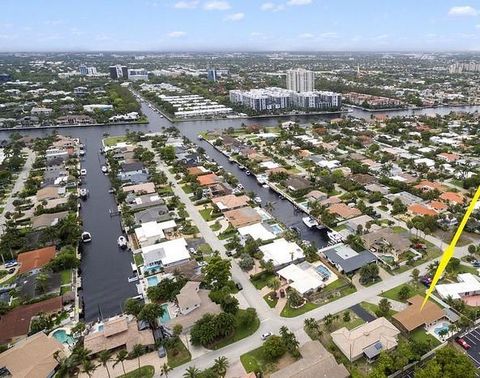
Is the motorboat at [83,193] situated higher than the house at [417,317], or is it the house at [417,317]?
the motorboat at [83,193]

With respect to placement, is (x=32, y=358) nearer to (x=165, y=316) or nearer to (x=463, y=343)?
(x=165, y=316)

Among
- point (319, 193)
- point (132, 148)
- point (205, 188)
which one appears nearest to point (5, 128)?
point (132, 148)

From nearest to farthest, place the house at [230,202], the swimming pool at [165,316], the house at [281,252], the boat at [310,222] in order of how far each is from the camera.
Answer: the swimming pool at [165,316]
the house at [281,252]
the boat at [310,222]
the house at [230,202]

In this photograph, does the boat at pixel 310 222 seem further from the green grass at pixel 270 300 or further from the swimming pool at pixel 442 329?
the swimming pool at pixel 442 329

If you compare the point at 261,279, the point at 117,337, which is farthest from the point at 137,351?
the point at 261,279

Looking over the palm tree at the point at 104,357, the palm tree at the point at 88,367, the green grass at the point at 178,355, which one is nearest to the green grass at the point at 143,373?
the green grass at the point at 178,355

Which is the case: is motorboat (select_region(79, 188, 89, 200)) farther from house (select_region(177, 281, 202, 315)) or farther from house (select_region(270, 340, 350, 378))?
house (select_region(270, 340, 350, 378))

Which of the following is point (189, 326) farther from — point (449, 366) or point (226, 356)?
point (449, 366)

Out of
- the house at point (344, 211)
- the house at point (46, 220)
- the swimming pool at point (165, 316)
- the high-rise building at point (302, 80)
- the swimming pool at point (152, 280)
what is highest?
the high-rise building at point (302, 80)
